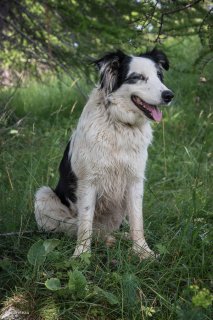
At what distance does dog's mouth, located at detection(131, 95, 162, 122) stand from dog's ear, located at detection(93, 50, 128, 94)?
0.19 metres

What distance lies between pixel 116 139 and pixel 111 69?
1.79 feet

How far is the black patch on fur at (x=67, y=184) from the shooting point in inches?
156

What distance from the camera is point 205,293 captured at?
8.20ft

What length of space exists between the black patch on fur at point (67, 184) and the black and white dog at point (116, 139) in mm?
18

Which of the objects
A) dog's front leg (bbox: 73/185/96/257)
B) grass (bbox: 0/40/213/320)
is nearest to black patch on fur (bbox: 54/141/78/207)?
dog's front leg (bbox: 73/185/96/257)

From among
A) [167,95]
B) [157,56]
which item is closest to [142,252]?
[167,95]

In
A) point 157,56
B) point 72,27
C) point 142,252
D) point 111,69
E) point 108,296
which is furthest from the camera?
point 72,27

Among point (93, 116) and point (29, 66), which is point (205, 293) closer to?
point (93, 116)

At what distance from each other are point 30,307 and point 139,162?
1.37m

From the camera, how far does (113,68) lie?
379 cm

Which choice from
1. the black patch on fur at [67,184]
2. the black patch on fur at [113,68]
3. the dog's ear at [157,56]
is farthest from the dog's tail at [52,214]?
the dog's ear at [157,56]

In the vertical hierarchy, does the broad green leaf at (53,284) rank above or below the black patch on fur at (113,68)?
below

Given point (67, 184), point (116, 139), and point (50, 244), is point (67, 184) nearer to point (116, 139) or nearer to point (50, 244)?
point (116, 139)

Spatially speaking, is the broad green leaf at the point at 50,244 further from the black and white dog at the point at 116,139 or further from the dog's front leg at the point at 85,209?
the dog's front leg at the point at 85,209
